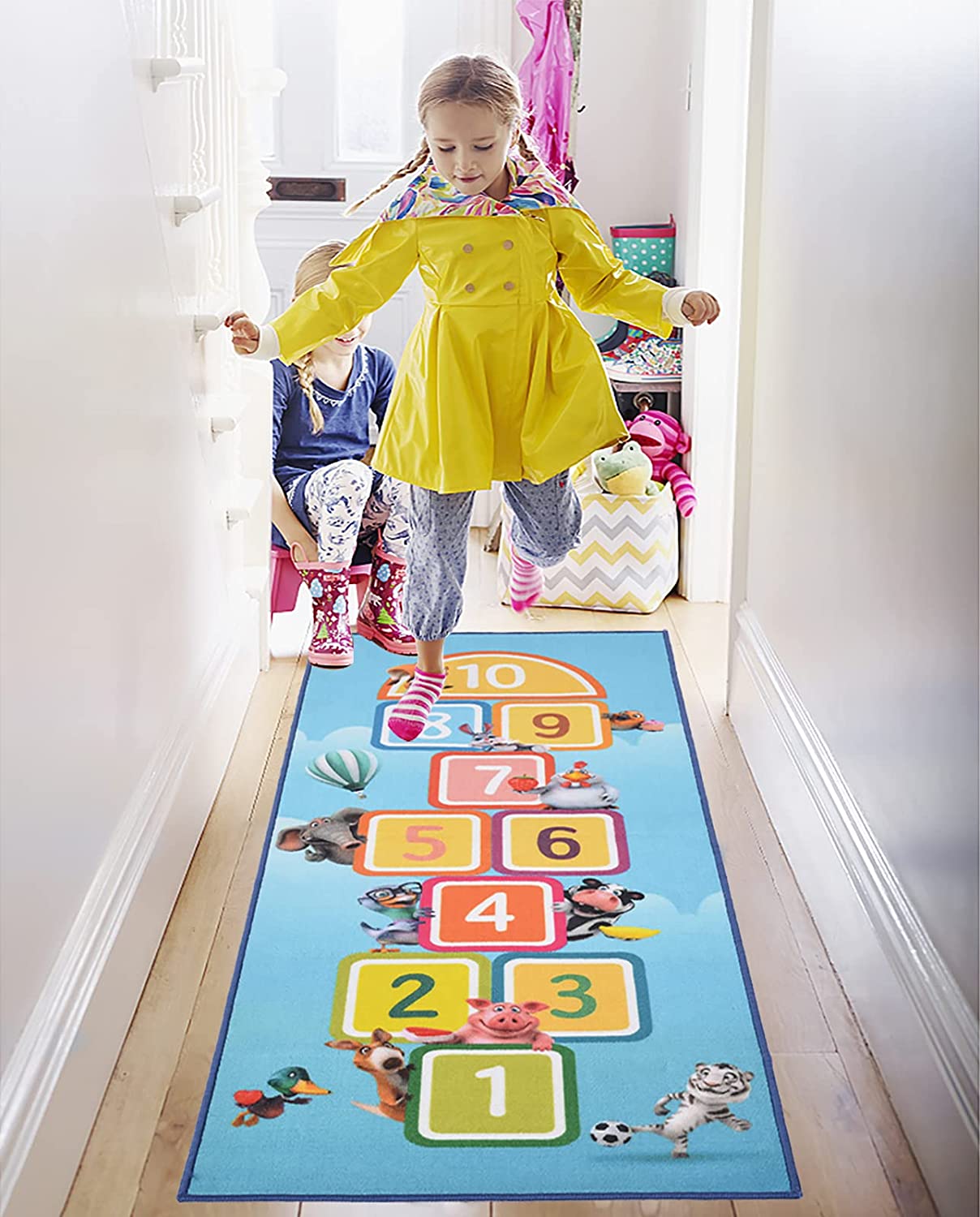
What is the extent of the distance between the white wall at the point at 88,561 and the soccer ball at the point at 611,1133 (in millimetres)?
573

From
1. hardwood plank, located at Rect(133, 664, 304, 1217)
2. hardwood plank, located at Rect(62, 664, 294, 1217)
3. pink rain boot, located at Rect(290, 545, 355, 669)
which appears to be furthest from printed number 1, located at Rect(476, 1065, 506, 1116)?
pink rain boot, located at Rect(290, 545, 355, 669)

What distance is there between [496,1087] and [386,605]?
1.64 metres

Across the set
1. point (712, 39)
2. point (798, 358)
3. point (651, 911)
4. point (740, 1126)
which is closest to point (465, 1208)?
point (740, 1126)

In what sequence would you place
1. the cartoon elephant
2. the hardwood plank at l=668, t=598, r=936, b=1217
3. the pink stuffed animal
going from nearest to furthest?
the hardwood plank at l=668, t=598, r=936, b=1217 < the cartoon elephant < the pink stuffed animal

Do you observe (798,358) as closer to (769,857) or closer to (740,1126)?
(769,857)

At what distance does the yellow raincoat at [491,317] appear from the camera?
7.12ft

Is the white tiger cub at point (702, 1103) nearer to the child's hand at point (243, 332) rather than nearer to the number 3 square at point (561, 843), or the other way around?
the number 3 square at point (561, 843)

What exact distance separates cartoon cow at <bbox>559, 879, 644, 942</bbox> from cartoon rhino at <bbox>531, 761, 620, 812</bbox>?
0.27 meters

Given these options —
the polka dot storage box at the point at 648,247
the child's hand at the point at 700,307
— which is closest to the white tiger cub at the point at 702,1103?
the child's hand at the point at 700,307

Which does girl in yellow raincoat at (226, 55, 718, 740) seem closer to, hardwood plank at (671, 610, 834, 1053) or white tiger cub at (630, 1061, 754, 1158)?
hardwood plank at (671, 610, 834, 1053)

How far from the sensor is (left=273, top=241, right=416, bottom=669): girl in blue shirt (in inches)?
123

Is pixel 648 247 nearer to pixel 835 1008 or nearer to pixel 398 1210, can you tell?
pixel 835 1008

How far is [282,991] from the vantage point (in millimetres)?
1897

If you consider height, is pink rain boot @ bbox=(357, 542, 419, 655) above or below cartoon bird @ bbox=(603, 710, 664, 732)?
above
